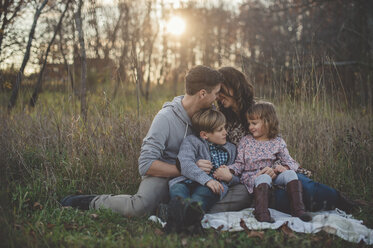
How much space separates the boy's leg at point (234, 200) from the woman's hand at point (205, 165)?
0.32m

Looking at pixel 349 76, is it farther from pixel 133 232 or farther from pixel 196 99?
pixel 133 232

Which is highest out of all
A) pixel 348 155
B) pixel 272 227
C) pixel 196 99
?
pixel 196 99

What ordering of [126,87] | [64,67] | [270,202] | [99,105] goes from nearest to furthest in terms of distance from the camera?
[270,202], [99,105], [64,67], [126,87]

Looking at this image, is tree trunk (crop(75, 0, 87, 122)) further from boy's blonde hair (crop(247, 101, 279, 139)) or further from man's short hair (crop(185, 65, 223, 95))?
boy's blonde hair (crop(247, 101, 279, 139))

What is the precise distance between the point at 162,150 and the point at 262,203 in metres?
1.06

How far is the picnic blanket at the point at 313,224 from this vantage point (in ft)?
8.45

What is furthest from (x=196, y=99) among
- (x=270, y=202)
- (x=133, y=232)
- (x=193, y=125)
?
(x=133, y=232)

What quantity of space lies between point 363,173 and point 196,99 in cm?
232

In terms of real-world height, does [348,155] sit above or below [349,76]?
below

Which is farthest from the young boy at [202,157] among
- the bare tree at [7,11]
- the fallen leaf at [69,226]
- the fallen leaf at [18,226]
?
the bare tree at [7,11]

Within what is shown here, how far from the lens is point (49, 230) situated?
8.70ft

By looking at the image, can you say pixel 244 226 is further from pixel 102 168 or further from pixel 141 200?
pixel 102 168

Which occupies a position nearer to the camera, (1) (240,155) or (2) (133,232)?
(2) (133,232)

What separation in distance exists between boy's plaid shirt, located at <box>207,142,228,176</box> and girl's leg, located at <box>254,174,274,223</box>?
0.51 meters
